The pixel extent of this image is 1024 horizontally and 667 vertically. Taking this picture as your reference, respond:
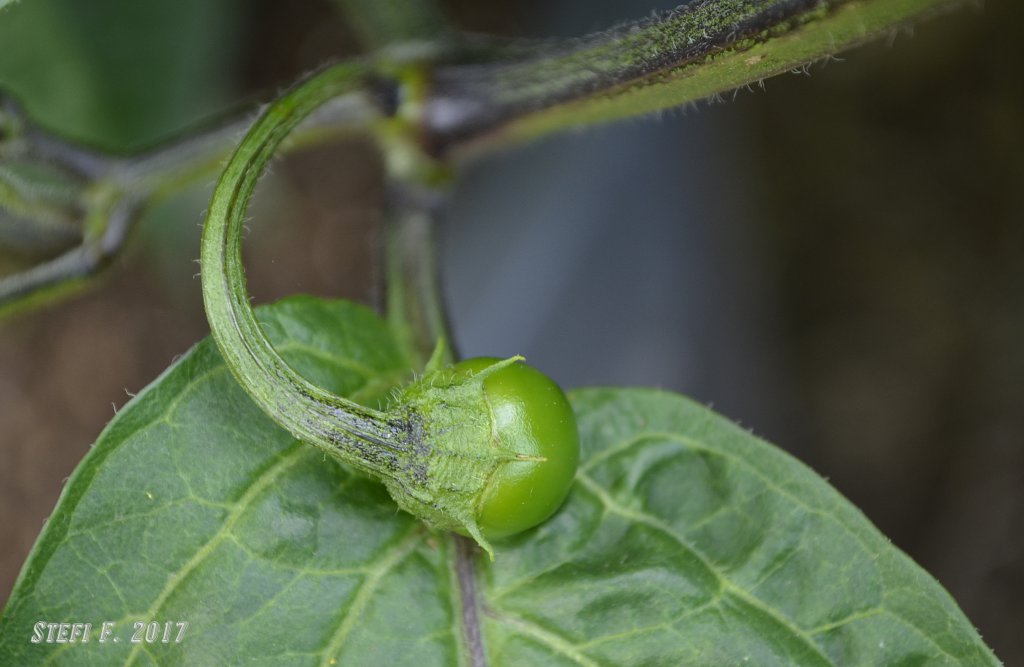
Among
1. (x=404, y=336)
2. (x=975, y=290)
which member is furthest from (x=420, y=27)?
(x=975, y=290)

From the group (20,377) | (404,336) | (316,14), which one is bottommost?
(404,336)

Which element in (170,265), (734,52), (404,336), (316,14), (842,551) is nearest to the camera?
(734,52)

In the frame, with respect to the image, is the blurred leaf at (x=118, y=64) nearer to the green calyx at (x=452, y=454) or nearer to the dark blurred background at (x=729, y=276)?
the dark blurred background at (x=729, y=276)

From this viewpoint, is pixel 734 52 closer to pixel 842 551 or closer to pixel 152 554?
pixel 842 551

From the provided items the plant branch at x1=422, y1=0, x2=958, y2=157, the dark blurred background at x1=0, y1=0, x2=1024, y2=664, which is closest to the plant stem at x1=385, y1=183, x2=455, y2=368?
the plant branch at x1=422, y1=0, x2=958, y2=157

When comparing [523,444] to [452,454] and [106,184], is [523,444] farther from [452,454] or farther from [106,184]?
[106,184]
